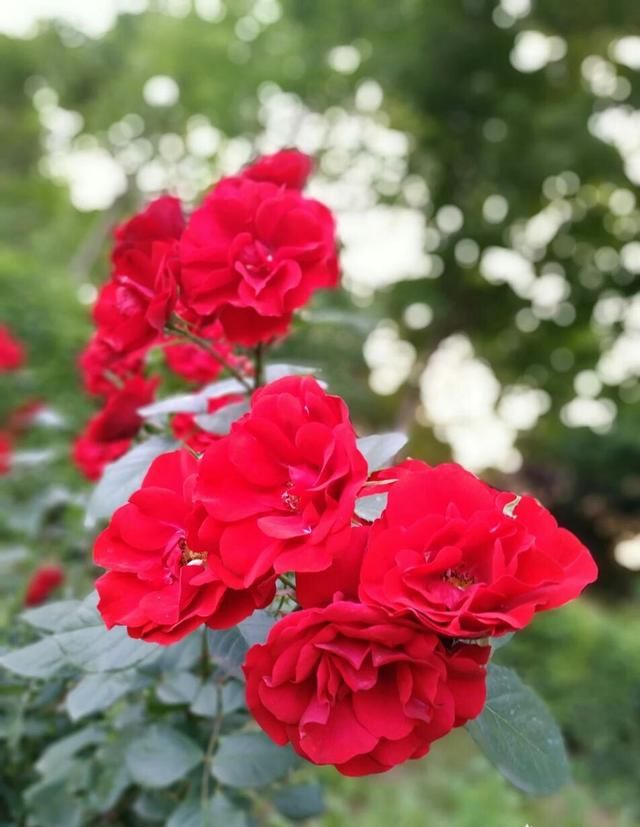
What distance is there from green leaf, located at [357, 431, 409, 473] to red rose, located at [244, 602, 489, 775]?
156 mm

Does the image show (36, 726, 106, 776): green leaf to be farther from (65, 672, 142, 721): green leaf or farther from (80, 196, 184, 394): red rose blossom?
(80, 196, 184, 394): red rose blossom

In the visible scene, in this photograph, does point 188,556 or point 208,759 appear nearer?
point 188,556

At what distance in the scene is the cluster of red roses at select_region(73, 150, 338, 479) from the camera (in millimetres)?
793

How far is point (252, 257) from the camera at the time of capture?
0.81 meters

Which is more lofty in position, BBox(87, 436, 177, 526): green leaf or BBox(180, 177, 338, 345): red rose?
BBox(180, 177, 338, 345): red rose

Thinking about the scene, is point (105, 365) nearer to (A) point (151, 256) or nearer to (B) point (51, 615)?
(A) point (151, 256)

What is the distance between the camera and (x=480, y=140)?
25.8ft

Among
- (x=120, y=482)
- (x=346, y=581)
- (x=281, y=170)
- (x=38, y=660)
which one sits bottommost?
(x=38, y=660)

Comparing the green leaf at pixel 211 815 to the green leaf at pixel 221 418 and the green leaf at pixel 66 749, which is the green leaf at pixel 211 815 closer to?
the green leaf at pixel 66 749

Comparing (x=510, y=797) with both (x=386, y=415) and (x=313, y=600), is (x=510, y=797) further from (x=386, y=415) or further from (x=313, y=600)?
(x=386, y=415)

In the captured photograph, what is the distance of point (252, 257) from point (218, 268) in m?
0.04

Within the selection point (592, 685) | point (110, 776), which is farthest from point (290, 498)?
point (592, 685)

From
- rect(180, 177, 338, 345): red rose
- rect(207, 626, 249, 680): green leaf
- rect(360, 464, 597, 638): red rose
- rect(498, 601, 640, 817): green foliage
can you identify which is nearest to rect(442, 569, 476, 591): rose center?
rect(360, 464, 597, 638): red rose

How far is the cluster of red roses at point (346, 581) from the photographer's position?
495mm
